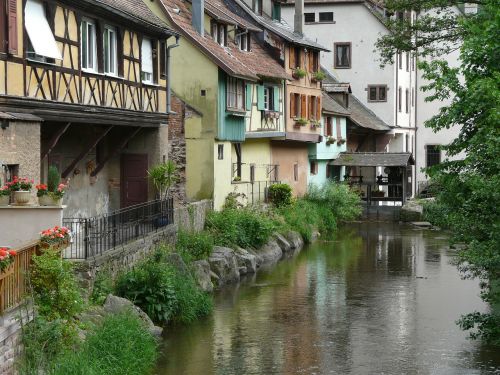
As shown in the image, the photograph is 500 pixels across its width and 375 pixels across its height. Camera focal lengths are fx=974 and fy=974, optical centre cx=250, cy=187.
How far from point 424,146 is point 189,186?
35918mm

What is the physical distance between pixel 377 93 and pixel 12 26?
146ft

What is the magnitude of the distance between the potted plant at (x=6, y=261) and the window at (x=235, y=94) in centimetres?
2236

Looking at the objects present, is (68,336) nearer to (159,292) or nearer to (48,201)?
(48,201)

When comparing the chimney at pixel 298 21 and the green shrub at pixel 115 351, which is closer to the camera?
the green shrub at pixel 115 351

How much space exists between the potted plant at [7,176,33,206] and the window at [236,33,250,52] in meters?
23.1

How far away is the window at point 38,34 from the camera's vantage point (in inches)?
822

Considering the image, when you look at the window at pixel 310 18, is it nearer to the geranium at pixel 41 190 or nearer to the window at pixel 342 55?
the window at pixel 342 55

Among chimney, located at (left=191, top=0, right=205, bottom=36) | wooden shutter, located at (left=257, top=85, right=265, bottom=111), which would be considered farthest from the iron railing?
wooden shutter, located at (left=257, top=85, right=265, bottom=111)

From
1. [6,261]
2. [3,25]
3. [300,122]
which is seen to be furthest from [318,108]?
[6,261]

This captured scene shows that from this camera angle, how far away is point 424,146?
6844 cm

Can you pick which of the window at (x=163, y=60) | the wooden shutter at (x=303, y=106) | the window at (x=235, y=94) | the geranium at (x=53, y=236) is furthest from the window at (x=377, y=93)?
the geranium at (x=53, y=236)

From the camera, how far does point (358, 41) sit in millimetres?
61938

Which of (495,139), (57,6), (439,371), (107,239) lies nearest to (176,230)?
(107,239)

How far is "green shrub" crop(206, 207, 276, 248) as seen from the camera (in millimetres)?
33188
